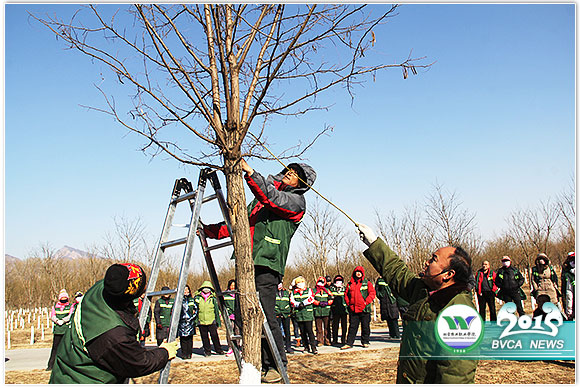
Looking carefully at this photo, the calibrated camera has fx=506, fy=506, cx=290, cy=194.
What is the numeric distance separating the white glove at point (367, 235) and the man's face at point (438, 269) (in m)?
0.52

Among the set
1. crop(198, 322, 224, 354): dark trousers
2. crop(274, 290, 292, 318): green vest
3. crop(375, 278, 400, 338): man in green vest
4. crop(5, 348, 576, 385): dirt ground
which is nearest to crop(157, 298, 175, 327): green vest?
crop(198, 322, 224, 354): dark trousers

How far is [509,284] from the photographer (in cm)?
1237

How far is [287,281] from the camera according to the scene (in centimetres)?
4128

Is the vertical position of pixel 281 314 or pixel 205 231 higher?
pixel 205 231

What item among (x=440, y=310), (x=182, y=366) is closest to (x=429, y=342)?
(x=440, y=310)

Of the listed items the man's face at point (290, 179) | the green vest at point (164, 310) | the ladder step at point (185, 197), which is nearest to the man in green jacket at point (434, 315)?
the man's face at point (290, 179)

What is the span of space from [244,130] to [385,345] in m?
8.67

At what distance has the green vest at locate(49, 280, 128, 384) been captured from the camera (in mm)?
3107

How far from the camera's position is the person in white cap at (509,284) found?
1233 cm

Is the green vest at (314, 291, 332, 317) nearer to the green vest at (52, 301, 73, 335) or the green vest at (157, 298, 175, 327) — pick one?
the green vest at (157, 298, 175, 327)

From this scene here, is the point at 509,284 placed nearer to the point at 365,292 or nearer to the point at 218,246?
the point at 365,292

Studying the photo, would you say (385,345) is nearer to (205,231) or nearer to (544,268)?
(544,268)

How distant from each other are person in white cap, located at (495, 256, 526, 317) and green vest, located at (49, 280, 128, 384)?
435 inches

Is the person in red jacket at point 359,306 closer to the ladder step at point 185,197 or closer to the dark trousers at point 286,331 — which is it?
the dark trousers at point 286,331
